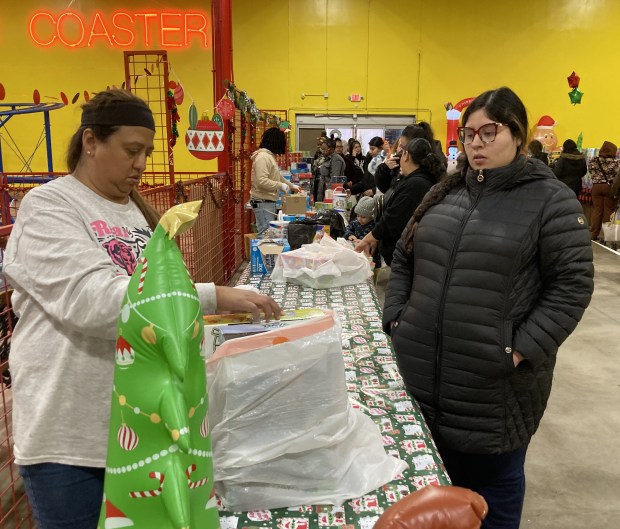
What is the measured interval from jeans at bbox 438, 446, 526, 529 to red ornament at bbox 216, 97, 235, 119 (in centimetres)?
426

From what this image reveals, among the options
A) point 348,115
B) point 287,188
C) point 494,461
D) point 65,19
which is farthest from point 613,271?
point 65,19

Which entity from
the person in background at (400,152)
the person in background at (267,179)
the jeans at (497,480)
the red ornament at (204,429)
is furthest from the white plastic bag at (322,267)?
the person in background at (267,179)

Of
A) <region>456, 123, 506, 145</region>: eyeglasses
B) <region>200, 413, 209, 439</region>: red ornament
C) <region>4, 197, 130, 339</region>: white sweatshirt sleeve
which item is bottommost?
<region>200, 413, 209, 439</region>: red ornament

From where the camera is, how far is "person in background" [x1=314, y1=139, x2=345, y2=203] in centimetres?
885

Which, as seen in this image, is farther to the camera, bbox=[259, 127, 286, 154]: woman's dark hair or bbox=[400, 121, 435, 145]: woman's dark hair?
bbox=[259, 127, 286, 154]: woman's dark hair

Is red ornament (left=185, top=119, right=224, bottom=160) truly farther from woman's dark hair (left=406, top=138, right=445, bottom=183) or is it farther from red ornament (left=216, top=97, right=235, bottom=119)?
woman's dark hair (left=406, top=138, right=445, bottom=183)

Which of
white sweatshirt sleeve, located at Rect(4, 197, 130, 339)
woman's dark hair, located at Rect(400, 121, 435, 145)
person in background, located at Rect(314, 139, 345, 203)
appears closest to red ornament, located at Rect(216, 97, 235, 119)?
woman's dark hair, located at Rect(400, 121, 435, 145)

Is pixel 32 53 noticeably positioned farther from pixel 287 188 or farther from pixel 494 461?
pixel 494 461

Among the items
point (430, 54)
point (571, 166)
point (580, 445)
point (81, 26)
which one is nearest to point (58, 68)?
point (81, 26)

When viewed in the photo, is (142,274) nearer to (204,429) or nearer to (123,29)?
(204,429)

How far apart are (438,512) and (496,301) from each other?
0.89 metres

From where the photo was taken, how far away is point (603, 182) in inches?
362

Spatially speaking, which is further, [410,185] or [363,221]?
[363,221]

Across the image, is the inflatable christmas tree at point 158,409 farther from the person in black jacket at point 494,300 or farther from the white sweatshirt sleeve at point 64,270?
the person in black jacket at point 494,300
